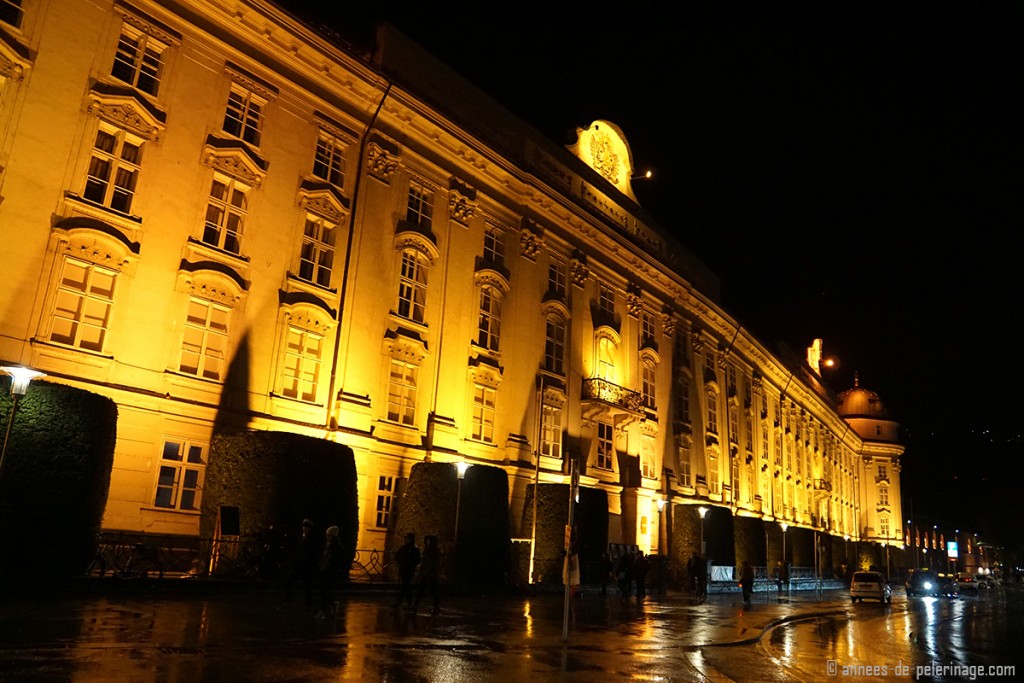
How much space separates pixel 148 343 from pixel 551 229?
21.2 metres

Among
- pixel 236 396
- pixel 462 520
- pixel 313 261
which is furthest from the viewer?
pixel 313 261

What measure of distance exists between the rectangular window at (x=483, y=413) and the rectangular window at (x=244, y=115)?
12720 mm

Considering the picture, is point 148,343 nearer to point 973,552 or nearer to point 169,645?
point 169,645

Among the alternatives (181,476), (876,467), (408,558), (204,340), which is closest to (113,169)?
(204,340)

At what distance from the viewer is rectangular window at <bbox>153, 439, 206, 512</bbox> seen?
68.0 feet

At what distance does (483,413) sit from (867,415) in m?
84.0

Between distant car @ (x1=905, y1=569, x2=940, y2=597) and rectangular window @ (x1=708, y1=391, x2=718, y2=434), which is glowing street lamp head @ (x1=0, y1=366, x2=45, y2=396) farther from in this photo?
distant car @ (x1=905, y1=569, x2=940, y2=597)

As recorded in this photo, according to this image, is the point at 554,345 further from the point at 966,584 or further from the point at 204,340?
the point at 966,584

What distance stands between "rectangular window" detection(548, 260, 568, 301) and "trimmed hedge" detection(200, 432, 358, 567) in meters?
18.1

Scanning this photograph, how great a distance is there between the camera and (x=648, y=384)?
43.2 meters

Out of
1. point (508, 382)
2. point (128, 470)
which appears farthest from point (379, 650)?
point (508, 382)

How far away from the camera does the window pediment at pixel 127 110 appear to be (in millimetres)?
20734

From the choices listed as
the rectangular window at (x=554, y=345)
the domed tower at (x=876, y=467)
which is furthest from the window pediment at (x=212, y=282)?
the domed tower at (x=876, y=467)

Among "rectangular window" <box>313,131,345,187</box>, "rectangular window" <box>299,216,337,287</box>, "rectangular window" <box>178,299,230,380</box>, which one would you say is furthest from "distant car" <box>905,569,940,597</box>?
"rectangular window" <box>178,299,230,380</box>
